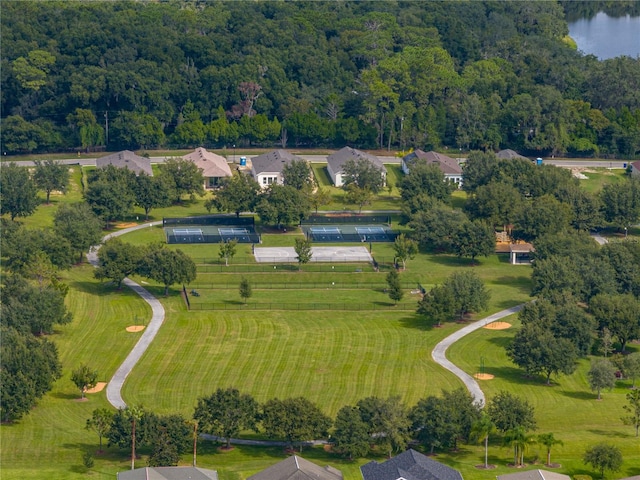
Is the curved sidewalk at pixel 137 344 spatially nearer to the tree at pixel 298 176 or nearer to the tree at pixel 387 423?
the tree at pixel 387 423

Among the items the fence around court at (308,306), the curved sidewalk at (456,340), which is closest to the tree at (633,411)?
the curved sidewalk at (456,340)

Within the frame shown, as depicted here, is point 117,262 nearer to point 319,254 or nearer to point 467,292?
point 319,254

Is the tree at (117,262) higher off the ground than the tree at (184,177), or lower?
lower

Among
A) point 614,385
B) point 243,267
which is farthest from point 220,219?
point 614,385

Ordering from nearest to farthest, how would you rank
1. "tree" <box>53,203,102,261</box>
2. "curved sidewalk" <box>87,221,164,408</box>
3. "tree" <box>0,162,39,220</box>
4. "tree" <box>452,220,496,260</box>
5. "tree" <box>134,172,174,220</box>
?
"curved sidewalk" <box>87,221,164,408</box> < "tree" <box>53,203,102,261</box> < "tree" <box>452,220,496,260</box> < "tree" <box>0,162,39,220</box> < "tree" <box>134,172,174,220</box>

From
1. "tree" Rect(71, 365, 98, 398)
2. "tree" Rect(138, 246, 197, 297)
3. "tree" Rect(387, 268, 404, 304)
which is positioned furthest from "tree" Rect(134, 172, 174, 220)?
"tree" Rect(71, 365, 98, 398)

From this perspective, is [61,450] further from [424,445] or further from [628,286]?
[628,286]

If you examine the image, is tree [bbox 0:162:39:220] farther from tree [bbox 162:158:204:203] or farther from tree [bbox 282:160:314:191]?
tree [bbox 282:160:314:191]
